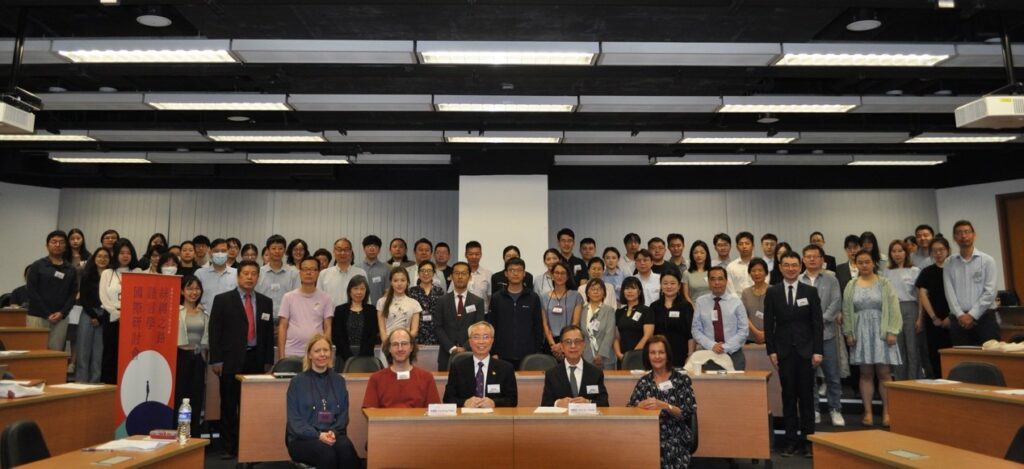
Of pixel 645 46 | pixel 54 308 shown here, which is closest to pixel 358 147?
pixel 54 308

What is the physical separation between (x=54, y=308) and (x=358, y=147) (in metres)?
3.95

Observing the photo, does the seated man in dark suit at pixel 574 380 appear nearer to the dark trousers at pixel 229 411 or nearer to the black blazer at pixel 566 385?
the black blazer at pixel 566 385

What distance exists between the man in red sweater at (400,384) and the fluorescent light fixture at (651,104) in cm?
368

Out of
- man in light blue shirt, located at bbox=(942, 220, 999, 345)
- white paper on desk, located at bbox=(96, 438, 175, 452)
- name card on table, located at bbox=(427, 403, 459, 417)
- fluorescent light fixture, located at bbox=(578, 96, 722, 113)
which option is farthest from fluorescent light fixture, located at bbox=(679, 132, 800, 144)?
white paper on desk, located at bbox=(96, 438, 175, 452)

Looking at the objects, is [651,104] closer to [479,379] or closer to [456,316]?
[456,316]

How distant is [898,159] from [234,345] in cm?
944

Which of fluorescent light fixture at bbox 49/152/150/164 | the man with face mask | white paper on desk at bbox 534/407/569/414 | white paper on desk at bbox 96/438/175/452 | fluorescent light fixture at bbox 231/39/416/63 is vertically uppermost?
fluorescent light fixture at bbox 49/152/150/164

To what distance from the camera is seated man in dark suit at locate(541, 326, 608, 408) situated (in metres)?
4.17

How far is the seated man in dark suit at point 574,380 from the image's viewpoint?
4.17 metres

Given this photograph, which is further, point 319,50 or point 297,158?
point 297,158

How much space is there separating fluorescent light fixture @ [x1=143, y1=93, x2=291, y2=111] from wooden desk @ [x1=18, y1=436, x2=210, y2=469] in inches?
166

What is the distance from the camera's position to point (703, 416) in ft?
15.4

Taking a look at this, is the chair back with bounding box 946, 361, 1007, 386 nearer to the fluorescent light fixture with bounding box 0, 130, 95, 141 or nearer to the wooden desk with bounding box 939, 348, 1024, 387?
the wooden desk with bounding box 939, 348, 1024, 387

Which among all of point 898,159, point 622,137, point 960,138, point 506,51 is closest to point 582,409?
point 506,51
